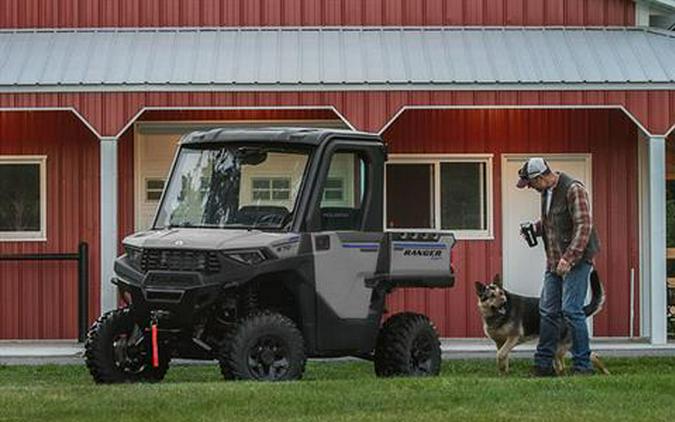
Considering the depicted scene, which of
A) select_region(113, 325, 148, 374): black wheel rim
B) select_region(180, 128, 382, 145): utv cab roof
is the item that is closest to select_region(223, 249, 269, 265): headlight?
select_region(180, 128, 382, 145): utv cab roof

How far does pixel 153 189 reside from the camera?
65.8 ft

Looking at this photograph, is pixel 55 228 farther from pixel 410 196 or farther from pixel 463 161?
pixel 463 161

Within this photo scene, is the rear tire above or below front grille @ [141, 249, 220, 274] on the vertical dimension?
below

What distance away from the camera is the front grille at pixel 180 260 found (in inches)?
491

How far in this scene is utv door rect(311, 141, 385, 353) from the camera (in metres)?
13.0

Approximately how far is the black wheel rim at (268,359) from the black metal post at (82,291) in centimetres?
676

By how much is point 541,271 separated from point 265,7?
15.6 feet

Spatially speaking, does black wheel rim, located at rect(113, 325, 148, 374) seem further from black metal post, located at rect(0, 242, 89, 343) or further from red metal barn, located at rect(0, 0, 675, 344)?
red metal barn, located at rect(0, 0, 675, 344)

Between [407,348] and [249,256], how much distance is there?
1.98 metres

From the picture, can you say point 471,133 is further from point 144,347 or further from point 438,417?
point 438,417

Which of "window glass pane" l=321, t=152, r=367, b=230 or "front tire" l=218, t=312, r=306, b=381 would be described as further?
"window glass pane" l=321, t=152, r=367, b=230

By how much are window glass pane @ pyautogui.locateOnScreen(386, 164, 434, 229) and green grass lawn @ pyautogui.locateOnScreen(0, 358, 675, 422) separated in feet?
23.4

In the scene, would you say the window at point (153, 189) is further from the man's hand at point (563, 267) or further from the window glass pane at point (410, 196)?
the man's hand at point (563, 267)

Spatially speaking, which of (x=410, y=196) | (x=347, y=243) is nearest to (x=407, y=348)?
(x=347, y=243)
